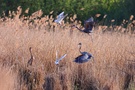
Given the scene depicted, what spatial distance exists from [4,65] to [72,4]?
39.7 ft

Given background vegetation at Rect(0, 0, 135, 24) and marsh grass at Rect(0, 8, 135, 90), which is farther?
background vegetation at Rect(0, 0, 135, 24)

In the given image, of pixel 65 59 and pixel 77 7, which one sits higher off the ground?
pixel 77 7

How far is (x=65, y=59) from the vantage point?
797cm

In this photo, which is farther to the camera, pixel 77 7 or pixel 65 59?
pixel 77 7

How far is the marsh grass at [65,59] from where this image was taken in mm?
7259

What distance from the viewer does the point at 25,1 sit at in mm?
19000

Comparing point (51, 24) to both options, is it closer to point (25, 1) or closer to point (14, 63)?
point (14, 63)

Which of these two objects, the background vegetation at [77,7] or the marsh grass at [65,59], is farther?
the background vegetation at [77,7]

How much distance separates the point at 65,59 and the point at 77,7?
1152cm

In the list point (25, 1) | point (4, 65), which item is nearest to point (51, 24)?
point (4, 65)

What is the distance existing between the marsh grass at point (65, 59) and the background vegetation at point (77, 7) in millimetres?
9291

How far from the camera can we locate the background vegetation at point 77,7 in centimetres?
1895

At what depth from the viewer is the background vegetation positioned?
746 inches

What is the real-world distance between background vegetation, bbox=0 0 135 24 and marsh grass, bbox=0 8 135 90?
929 cm
